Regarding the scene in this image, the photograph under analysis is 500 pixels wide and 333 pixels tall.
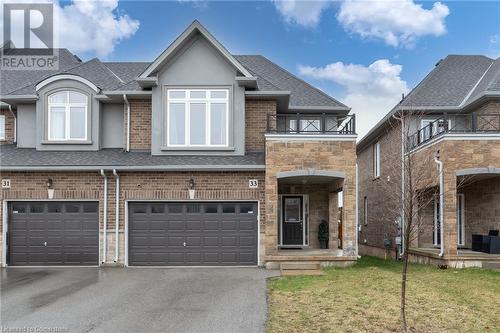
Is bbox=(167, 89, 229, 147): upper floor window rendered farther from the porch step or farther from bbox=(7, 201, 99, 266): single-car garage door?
the porch step

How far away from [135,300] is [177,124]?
23.0 feet

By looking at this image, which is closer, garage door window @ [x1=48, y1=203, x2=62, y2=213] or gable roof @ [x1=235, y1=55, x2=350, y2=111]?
garage door window @ [x1=48, y1=203, x2=62, y2=213]

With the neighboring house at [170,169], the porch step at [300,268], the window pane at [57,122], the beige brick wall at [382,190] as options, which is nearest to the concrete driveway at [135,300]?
the porch step at [300,268]

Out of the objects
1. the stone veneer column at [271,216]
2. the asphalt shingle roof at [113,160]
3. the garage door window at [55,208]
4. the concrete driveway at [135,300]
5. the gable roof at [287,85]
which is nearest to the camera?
the concrete driveway at [135,300]

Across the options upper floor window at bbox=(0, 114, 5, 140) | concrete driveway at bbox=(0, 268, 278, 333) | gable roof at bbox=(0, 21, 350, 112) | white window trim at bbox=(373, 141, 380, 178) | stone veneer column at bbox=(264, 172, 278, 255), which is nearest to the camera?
concrete driveway at bbox=(0, 268, 278, 333)

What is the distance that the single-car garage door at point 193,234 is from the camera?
47.0 ft

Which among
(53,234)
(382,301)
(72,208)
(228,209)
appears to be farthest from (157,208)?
(382,301)

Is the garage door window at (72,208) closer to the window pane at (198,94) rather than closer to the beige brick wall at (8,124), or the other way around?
the beige brick wall at (8,124)

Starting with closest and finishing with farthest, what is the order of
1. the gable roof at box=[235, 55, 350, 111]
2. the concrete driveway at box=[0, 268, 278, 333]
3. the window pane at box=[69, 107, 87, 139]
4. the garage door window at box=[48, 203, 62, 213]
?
the concrete driveway at box=[0, 268, 278, 333]
the garage door window at box=[48, 203, 62, 213]
the window pane at box=[69, 107, 87, 139]
the gable roof at box=[235, 55, 350, 111]

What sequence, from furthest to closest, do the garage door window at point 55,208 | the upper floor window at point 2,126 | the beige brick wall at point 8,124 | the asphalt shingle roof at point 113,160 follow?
the upper floor window at point 2,126
the beige brick wall at point 8,124
the garage door window at point 55,208
the asphalt shingle roof at point 113,160

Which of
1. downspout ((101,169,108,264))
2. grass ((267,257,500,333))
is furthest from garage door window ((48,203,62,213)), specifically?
grass ((267,257,500,333))

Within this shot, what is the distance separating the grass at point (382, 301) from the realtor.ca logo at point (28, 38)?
40.6 feet

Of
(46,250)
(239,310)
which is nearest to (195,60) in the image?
(46,250)

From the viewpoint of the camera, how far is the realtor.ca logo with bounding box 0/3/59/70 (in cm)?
1554
